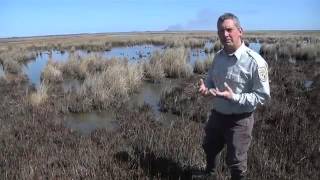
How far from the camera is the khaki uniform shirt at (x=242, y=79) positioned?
407cm

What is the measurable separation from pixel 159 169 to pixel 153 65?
41.6 ft

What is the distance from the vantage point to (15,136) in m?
Answer: 8.40

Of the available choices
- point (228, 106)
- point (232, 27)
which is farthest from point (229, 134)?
point (232, 27)

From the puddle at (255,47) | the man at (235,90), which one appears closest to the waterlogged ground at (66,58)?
the puddle at (255,47)

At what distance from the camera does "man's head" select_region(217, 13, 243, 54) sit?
4129 mm

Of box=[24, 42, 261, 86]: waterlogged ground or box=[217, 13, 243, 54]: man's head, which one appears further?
box=[24, 42, 261, 86]: waterlogged ground

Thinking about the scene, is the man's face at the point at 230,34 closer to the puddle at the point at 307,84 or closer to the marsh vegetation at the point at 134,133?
the marsh vegetation at the point at 134,133

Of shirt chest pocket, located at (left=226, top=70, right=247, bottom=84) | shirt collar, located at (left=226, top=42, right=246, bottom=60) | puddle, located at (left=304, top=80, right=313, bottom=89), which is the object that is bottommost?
puddle, located at (left=304, top=80, right=313, bottom=89)

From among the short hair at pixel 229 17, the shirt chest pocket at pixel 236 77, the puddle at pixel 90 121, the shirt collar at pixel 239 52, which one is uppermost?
the short hair at pixel 229 17

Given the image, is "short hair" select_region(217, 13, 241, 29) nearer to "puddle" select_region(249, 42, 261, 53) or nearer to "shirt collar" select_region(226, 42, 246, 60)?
"shirt collar" select_region(226, 42, 246, 60)

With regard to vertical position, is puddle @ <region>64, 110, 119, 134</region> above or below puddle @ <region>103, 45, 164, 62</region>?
below

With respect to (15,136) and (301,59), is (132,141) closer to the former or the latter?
(15,136)

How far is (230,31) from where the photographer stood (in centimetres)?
414

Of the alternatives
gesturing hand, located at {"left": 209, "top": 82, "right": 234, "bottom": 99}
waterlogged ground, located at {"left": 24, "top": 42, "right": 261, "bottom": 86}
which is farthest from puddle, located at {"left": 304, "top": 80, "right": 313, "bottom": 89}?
gesturing hand, located at {"left": 209, "top": 82, "right": 234, "bottom": 99}
